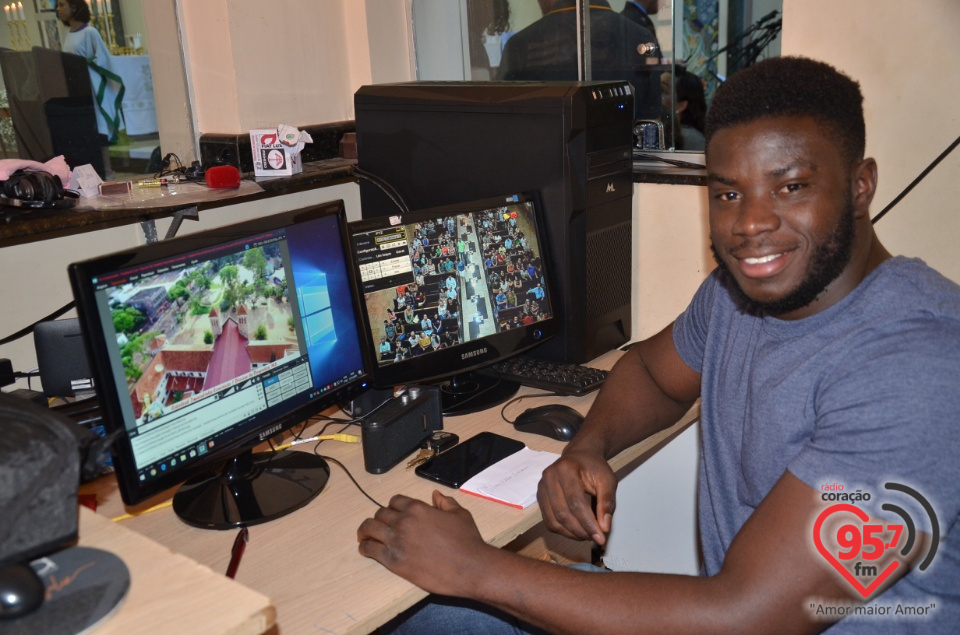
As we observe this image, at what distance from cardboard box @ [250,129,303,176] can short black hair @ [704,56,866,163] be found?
1532mm

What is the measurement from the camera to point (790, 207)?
44.4 inches

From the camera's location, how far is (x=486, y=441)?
62.8 inches

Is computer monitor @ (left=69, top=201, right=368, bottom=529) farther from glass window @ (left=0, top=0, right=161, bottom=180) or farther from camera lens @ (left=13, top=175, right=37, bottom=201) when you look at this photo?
glass window @ (left=0, top=0, right=161, bottom=180)

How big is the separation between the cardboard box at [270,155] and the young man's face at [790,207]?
1.53 metres

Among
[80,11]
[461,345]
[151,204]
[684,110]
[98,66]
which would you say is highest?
[80,11]

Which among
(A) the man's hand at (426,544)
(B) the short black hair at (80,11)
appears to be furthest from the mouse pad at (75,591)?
(B) the short black hair at (80,11)

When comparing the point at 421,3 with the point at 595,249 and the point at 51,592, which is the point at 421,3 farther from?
the point at 51,592

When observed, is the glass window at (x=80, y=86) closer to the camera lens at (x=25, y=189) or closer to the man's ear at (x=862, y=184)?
the camera lens at (x=25, y=189)

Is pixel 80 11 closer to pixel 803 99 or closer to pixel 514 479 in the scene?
pixel 514 479

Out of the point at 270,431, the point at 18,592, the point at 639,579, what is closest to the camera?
the point at 18,592

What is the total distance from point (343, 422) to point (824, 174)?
3.26 ft

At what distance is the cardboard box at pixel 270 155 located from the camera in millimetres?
2430

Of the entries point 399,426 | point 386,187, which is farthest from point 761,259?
point 386,187

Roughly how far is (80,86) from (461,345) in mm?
1649
